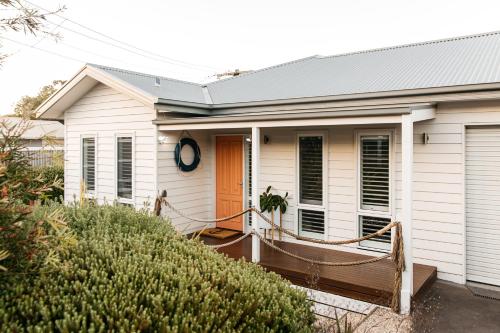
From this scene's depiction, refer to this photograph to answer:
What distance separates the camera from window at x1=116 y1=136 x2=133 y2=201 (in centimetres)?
861

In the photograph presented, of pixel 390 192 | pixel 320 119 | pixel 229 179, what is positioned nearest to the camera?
pixel 320 119

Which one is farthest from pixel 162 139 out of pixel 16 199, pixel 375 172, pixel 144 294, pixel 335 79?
pixel 144 294

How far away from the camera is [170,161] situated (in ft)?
26.3

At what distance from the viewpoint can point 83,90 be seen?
9.11 m

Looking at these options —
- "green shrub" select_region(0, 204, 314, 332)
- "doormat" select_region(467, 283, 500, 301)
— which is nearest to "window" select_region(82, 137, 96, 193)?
"green shrub" select_region(0, 204, 314, 332)

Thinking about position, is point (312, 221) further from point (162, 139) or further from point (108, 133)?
point (108, 133)

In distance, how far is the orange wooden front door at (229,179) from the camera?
8.48 meters

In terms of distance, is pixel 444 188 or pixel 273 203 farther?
pixel 273 203

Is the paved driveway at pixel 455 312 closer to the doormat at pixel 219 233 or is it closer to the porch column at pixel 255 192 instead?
the porch column at pixel 255 192

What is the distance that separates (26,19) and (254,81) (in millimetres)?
7748

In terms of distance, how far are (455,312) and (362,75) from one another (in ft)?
15.7

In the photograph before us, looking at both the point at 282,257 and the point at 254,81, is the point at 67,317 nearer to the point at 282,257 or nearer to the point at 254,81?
the point at 282,257

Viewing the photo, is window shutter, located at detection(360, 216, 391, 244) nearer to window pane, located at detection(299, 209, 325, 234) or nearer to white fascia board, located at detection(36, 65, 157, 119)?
window pane, located at detection(299, 209, 325, 234)

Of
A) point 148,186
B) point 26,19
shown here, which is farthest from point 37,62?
point 26,19
